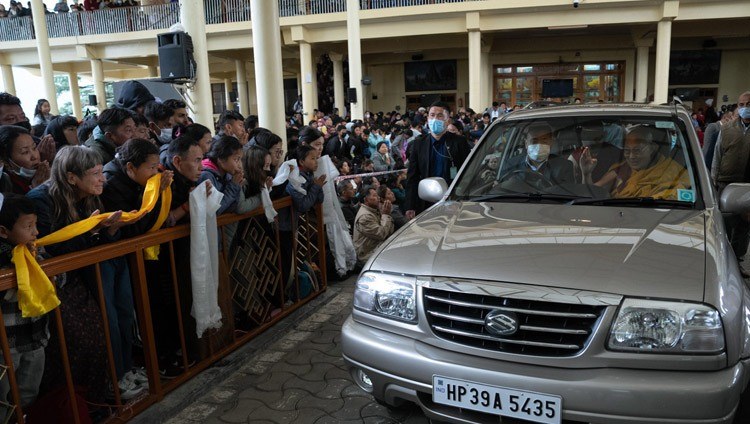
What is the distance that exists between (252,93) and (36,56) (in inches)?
462

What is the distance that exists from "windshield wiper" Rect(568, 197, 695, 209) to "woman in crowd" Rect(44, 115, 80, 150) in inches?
192

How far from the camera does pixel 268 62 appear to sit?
7.48m

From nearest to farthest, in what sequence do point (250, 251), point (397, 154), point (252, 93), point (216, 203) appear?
point (216, 203) → point (250, 251) → point (397, 154) → point (252, 93)

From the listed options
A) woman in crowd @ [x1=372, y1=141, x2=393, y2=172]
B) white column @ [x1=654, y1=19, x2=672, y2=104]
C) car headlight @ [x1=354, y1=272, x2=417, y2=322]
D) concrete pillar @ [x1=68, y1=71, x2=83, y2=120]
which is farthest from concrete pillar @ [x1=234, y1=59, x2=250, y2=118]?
car headlight @ [x1=354, y1=272, x2=417, y2=322]

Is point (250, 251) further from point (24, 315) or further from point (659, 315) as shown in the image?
point (659, 315)

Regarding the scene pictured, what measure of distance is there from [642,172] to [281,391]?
267 centimetres

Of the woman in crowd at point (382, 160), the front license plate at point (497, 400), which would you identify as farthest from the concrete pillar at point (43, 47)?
the front license plate at point (497, 400)

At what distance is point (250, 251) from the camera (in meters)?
4.29

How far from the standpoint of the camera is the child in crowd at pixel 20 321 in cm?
254

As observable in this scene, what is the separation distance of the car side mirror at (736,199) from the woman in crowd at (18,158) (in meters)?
4.39

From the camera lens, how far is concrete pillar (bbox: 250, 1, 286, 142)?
24.0ft

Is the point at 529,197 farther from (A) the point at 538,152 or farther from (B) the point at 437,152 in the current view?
(B) the point at 437,152

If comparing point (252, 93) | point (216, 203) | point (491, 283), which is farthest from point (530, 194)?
point (252, 93)

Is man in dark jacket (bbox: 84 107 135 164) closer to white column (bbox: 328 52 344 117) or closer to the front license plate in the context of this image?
the front license plate
